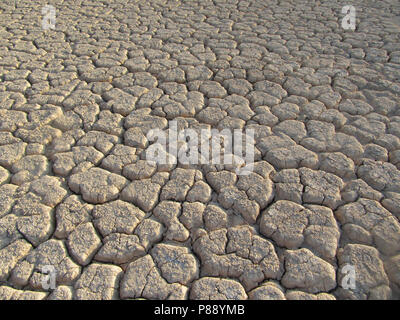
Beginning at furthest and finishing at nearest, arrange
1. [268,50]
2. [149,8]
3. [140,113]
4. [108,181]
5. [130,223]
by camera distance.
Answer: [149,8], [268,50], [140,113], [108,181], [130,223]

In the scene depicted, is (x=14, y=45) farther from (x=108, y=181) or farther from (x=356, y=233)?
(x=356, y=233)

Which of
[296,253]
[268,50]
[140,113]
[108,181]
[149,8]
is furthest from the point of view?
[149,8]

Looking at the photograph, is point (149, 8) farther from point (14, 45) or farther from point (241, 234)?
point (241, 234)

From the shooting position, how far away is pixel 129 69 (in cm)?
315

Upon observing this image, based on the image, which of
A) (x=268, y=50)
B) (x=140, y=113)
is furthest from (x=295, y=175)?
(x=268, y=50)

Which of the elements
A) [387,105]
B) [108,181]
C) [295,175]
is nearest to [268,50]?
[387,105]

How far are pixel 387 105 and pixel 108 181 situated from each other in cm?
211

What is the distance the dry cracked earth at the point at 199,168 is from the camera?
162cm

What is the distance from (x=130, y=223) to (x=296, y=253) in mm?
839

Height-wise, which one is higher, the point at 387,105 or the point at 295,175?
the point at 387,105

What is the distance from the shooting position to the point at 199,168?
216 cm

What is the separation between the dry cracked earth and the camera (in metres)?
1.62

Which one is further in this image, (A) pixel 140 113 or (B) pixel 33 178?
(A) pixel 140 113

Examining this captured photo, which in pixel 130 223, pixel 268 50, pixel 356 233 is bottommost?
pixel 130 223
